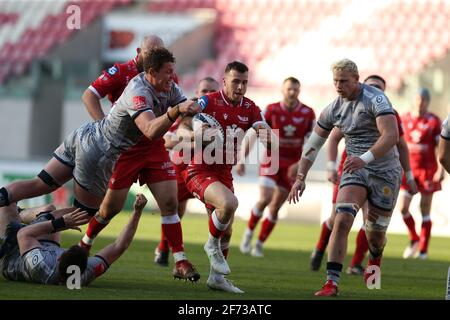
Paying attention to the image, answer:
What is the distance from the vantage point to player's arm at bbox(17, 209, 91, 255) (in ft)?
28.0

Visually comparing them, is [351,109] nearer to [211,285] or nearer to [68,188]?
[211,285]

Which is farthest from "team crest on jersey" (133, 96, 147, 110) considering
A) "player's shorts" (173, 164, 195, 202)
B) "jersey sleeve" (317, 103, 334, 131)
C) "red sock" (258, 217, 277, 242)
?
"red sock" (258, 217, 277, 242)

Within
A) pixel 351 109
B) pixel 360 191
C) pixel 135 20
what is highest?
pixel 135 20

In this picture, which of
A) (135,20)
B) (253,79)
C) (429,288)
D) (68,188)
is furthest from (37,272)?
(135,20)

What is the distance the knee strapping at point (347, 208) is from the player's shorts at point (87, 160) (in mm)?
2088

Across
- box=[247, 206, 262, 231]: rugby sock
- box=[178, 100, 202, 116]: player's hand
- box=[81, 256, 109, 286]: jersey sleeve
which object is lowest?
box=[247, 206, 262, 231]: rugby sock

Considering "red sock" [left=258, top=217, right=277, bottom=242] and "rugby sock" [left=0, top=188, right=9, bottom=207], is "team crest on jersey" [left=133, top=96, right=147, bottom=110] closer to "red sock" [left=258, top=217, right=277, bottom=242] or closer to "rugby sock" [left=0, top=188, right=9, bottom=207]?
"rugby sock" [left=0, top=188, right=9, bottom=207]

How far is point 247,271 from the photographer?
11.4 metres

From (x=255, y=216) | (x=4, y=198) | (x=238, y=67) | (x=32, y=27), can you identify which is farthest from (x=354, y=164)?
(x=32, y=27)

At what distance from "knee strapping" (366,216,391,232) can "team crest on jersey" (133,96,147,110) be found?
269 cm

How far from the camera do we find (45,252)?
8531 millimetres

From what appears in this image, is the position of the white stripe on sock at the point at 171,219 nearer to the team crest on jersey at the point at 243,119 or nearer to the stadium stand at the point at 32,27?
the team crest on jersey at the point at 243,119

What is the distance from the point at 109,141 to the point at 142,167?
82cm
